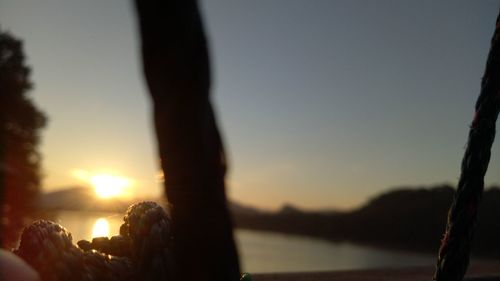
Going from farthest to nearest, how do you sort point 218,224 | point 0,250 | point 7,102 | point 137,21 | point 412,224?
point 7,102 < point 412,224 < point 0,250 < point 218,224 < point 137,21

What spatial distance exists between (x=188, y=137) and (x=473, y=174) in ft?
1.72

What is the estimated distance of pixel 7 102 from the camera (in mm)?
20266

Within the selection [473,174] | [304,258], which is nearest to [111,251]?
[473,174]

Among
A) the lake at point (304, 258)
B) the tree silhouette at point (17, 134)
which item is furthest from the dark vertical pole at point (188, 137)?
the tree silhouette at point (17, 134)

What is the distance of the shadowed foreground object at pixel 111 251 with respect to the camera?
1.19m

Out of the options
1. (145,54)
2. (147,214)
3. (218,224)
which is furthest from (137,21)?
(147,214)

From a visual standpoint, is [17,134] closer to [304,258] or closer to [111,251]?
[304,258]

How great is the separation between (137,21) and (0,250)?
1.98 feet

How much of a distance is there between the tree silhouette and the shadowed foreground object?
19482 mm

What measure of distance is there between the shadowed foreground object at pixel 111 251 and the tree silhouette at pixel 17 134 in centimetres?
1948

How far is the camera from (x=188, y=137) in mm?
857

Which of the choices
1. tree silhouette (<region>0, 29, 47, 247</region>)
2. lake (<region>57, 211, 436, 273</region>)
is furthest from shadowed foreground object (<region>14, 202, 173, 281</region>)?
tree silhouette (<region>0, 29, 47, 247</region>)

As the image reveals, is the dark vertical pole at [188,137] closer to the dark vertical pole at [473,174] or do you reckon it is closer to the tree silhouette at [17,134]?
the dark vertical pole at [473,174]

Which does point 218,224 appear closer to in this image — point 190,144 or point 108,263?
point 190,144
